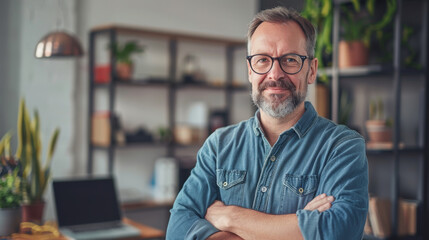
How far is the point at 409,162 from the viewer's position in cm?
339

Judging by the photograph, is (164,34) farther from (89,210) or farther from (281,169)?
(281,169)

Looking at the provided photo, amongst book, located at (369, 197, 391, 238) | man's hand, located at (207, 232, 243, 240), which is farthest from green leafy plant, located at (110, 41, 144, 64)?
man's hand, located at (207, 232, 243, 240)

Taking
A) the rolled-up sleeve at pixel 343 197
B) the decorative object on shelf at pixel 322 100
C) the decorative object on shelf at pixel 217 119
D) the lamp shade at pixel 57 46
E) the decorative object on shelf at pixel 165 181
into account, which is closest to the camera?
the rolled-up sleeve at pixel 343 197

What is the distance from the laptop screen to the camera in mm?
3031

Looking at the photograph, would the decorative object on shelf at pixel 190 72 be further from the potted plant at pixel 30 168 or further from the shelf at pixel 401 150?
the shelf at pixel 401 150

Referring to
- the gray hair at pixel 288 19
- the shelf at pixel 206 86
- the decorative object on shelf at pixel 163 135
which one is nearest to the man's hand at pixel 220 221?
the gray hair at pixel 288 19

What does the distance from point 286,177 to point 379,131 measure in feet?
6.23

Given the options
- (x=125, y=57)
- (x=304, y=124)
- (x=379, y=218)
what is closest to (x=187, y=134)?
(x=125, y=57)

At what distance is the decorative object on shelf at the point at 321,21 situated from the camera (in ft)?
10.9

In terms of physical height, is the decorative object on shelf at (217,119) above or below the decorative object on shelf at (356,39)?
below

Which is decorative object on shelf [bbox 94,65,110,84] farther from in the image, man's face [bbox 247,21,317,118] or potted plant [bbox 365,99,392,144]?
man's face [bbox 247,21,317,118]

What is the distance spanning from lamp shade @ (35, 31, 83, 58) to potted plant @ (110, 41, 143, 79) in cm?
142

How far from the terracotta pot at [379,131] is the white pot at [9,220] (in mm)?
2244

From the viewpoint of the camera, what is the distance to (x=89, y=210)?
309 cm
